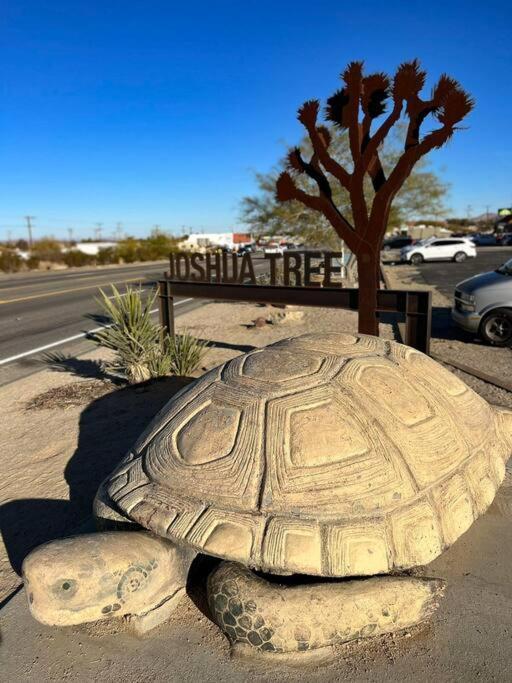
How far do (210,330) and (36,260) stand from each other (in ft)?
117

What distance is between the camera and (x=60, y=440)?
4.75 meters

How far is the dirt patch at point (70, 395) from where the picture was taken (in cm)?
582

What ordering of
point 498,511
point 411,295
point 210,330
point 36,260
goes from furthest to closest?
point 36,260, point 210,330, point 411,295, point 498,511

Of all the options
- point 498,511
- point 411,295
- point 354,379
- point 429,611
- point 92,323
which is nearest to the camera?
point 429,611

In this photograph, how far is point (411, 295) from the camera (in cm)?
555

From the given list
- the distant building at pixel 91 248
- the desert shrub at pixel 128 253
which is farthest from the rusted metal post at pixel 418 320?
the desert shrub at pixel 128 253

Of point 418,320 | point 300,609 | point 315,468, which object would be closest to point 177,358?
point 418,320

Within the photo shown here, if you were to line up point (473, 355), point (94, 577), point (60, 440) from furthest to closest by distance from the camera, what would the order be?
point (473, 355), point (60, 440), point (94, 577)

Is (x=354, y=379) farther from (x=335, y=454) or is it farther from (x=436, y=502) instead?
(x=436, y=502)

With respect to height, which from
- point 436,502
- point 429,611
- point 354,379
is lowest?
point 429,611

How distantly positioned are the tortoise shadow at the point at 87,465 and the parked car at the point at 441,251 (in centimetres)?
2935

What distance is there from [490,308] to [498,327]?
0.39 m

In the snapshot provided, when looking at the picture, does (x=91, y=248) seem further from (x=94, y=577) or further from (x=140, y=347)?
(x=94, y=577)

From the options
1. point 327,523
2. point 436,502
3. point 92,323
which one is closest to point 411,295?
point 436,502
